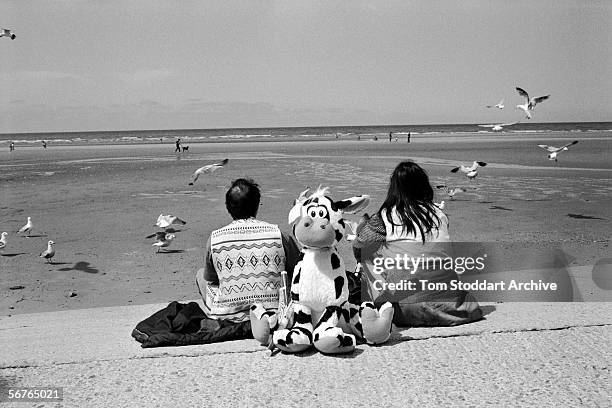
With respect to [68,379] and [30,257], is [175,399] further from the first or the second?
[30,257]

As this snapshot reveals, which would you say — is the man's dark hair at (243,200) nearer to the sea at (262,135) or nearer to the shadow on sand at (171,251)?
the shadow on sand at (171,251)

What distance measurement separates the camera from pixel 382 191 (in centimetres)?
1669

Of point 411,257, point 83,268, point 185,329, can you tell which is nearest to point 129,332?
point 185,329

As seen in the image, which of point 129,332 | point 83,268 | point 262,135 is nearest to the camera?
point 129,332

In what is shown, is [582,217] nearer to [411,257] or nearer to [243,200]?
[411,257]

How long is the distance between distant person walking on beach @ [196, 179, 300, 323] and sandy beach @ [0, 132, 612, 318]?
2665 millimetres

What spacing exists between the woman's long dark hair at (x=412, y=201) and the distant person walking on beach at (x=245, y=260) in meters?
0.77

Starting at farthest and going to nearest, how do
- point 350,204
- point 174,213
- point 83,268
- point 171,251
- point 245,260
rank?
1. point 174,213
2. point 171,251
3. point 83,268
4. point 245,260
5. point 350,204

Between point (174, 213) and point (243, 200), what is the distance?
9.29 meters

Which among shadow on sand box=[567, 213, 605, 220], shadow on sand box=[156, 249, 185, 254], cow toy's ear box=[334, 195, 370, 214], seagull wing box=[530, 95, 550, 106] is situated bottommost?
shadow on sand box=[156, 249, 185, 254]

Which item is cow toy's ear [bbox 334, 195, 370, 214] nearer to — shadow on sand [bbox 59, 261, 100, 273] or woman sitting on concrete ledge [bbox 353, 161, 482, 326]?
woman sitting on concrete ledge [bbox 353, 161, 482, 326]

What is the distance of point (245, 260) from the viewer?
14.9 feet

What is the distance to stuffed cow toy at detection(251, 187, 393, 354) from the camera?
4113mm

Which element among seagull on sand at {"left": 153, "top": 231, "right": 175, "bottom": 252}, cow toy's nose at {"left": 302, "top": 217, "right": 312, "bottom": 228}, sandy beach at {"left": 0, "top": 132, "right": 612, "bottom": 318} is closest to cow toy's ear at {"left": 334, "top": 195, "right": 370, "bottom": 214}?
cow toy's nose at {"left": 302, "top": 217, "right": 312, "bottom": 228}
